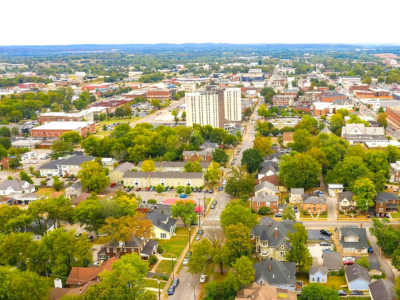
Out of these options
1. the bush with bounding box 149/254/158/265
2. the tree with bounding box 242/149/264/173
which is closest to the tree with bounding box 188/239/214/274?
the bush with bounding box 149/254/158/265

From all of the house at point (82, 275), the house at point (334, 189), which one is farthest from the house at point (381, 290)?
the house at point (334, 189)

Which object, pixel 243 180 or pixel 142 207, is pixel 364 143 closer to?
pixel 243 180

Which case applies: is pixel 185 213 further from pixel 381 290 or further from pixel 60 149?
pixel 60 149

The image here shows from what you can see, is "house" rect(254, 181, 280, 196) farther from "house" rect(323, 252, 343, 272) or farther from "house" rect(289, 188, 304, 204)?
"house" rect(323, 252, 343, 272)

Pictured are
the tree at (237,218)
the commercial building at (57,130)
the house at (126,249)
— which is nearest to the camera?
the tree at (237,218)

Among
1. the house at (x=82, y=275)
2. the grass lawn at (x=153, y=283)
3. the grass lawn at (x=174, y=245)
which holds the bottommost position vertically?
the grass lawn at (x=174, y=245)

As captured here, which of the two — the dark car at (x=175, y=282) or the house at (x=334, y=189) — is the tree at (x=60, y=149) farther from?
the house at (x=334, y=189)
